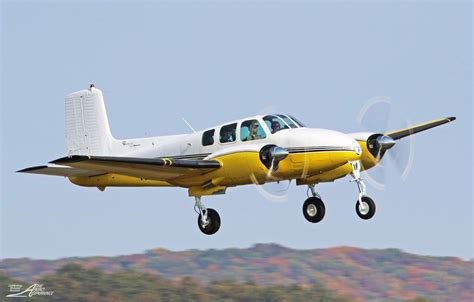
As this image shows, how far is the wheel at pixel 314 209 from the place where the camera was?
3188 centimetres

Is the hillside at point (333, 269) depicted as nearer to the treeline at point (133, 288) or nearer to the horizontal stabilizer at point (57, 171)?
the treeline at point (133, 288)

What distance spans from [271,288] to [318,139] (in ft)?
142

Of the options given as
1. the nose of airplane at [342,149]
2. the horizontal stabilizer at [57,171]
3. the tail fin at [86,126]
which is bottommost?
the nose of airplane at [342,149]

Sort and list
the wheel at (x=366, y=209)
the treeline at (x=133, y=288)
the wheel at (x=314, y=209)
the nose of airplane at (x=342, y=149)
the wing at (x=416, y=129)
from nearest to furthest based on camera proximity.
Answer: the nose of airplane at (x=342, y=149)
the wheel at (x=366, y=209)
the wheel at (x=314, y=209)
the wing at (x=416, y=129)
the treeline at (x=133, y=288)

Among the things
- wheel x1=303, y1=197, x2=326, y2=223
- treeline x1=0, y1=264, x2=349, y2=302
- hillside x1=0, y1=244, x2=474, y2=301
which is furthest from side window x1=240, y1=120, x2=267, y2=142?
hillside x1=0, y1=244, x2=474, y2=301

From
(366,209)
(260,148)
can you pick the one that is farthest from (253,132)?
(366,209)

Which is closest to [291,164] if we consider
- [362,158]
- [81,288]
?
[362,158]

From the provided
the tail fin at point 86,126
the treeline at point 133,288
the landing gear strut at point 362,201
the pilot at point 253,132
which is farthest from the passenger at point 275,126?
the treeline at point 133,288

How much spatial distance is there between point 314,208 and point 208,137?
4.40 m

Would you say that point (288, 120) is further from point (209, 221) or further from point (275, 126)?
point (209, 221)

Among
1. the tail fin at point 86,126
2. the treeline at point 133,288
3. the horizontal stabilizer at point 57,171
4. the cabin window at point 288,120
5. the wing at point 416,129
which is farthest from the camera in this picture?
the treeline at point 133,288

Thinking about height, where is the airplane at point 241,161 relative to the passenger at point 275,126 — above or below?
below

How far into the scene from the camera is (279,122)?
30141mm

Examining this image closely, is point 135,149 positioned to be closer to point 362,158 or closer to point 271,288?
point 362,158
